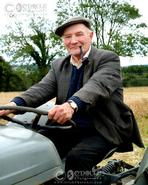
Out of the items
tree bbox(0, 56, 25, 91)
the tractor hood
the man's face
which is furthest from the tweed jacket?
tree bbox(0, 56, 25, 91)

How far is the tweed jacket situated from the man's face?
12cm

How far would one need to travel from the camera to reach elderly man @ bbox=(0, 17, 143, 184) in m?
2.95

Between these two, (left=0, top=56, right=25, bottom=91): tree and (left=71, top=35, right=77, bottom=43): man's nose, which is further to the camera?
(left=0, top=56, right=25, bottom=91): tree

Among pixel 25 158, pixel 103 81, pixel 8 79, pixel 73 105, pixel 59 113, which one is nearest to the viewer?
pixel 25 158

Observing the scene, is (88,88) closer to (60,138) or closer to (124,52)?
(60,138)

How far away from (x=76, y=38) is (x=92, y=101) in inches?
20.5

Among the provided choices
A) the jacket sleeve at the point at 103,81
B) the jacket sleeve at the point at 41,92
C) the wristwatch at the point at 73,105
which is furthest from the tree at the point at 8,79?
the wristwatch at the point at 73,105

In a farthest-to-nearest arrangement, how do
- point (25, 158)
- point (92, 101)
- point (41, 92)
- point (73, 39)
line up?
point (41, 92)
point (73, 39)
point (92, 101)
point (25, 158)

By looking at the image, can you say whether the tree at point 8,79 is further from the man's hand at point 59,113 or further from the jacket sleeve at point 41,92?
the man's hand at point 59,113

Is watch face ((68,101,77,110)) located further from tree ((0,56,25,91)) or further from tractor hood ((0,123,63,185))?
tree ((0,56,25,91))

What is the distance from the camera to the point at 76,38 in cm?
309

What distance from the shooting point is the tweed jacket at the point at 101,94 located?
2.94 metres

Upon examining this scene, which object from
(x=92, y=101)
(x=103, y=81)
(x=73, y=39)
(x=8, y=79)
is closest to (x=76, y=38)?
(x=73, y=39)

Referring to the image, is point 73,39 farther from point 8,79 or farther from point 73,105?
point 8,79
